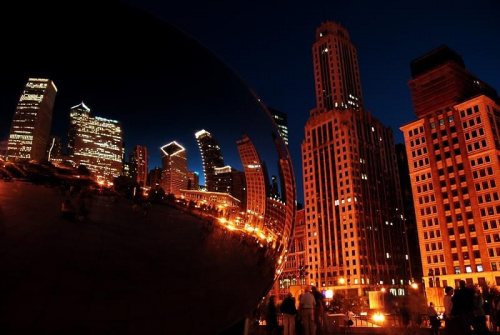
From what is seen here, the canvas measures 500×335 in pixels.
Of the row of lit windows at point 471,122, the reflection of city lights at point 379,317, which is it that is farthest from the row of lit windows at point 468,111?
the reflection of city lights at point 379,317

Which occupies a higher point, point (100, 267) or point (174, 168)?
point (174, 168)

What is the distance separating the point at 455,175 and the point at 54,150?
98574 mm

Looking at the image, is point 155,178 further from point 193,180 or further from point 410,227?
point 410,227

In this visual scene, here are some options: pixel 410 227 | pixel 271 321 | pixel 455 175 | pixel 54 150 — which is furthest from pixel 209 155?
pixel 410 227

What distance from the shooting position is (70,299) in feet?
6.10

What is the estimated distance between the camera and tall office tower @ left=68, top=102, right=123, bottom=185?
213 centimetres

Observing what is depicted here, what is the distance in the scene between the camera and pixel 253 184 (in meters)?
2.71

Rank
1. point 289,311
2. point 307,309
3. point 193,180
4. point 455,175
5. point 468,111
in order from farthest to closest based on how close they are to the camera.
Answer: point 468,111 → point 455,175 → point 289,311 → point 307,309 → point 193,180

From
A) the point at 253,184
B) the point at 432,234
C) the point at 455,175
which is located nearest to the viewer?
the point at 253,184

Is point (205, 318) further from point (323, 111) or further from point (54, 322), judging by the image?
point (323, 111)

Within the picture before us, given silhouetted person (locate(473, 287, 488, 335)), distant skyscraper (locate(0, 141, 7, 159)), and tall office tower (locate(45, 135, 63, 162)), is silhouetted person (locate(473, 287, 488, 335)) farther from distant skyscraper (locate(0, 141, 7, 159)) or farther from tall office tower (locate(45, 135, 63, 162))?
distant skyscraper (locate(0, 141, 7, 159))

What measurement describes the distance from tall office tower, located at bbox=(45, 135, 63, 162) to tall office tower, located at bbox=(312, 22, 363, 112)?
13048 centimetres

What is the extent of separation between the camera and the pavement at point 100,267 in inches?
71.6

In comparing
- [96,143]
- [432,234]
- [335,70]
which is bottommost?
[96,143]
